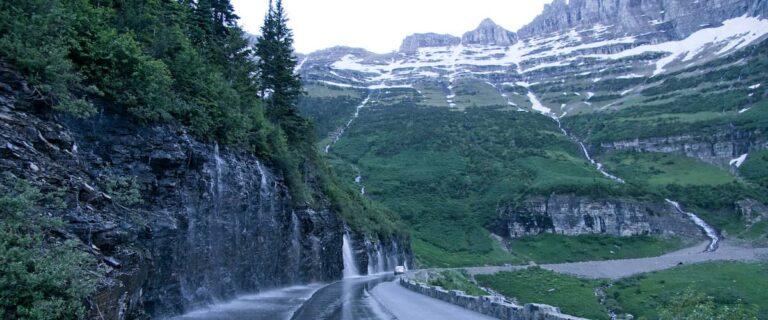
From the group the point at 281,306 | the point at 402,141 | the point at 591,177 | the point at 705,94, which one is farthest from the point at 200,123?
the point at 705,94

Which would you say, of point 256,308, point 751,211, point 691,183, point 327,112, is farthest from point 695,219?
point 327,112

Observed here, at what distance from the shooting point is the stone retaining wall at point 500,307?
12758 millimetres

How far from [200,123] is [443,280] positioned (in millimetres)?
24900

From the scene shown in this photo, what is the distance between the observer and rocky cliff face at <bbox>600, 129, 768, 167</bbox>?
118 meters

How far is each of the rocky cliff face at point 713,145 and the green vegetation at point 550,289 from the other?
Answer: 8621 centimetres

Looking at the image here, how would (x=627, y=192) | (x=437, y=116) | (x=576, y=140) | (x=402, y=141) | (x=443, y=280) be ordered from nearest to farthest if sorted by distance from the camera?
(x=443, y=280) < (x=627, y=192) < (x=402, y=141) < (x=576, y=140) < (x=437, y=116)

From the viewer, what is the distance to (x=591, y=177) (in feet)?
377

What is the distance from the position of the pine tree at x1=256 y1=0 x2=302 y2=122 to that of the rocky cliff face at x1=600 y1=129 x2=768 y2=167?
116377 millimetres

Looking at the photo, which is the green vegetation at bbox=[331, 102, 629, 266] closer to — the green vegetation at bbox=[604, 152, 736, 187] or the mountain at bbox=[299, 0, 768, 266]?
the mountain at bbox=[299, 0, 768, 266]

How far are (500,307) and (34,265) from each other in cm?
1243

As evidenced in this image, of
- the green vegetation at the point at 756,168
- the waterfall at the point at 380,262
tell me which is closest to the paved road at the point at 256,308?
the waterfall at the point at 380,262

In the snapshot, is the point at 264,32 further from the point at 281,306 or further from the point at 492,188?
the point at 492,188

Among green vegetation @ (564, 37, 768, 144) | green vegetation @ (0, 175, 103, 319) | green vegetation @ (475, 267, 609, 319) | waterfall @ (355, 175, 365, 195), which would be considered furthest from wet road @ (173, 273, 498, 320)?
green vegetation @ (564, 37, 768, 144)

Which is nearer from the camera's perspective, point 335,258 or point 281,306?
point 281,306
